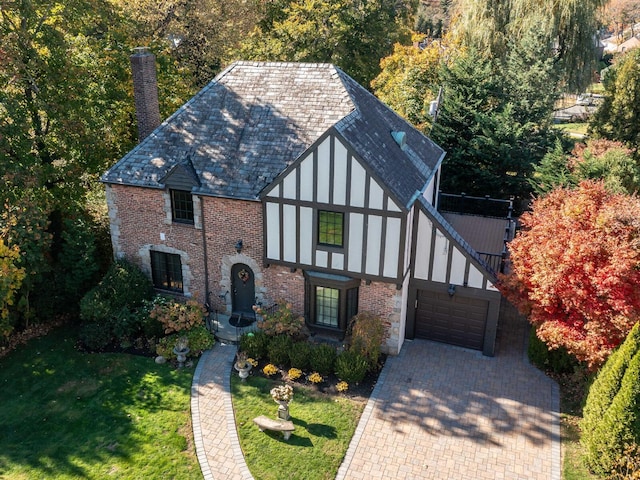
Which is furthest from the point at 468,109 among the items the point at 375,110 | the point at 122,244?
the point at 122,244

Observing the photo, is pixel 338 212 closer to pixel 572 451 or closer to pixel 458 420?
pixel 458 420

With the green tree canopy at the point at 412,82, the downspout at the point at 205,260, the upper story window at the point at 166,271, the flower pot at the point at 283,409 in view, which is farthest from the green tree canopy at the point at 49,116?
the green tree canopy at the point at 412,82

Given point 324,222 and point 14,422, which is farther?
point 324,222

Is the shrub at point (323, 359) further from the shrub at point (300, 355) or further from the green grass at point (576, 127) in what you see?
the green grass at point (576, 127)

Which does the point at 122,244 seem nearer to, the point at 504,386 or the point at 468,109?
the point at 504,386

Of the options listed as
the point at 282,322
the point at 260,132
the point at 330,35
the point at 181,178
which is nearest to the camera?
the point at 282,322

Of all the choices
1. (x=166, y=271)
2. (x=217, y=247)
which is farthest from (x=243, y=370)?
(x=166, y=271)
